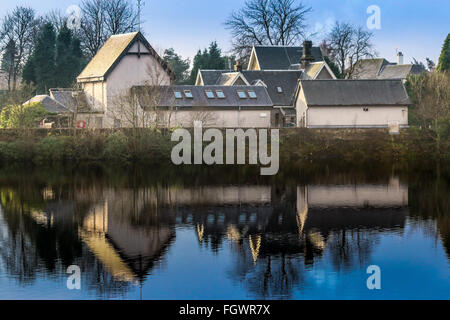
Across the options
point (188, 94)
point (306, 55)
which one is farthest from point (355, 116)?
point (188, 94)

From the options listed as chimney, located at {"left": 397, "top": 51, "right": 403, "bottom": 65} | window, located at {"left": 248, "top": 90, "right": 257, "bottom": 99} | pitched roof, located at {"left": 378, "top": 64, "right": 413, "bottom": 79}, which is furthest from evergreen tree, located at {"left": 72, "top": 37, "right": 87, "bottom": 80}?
chimney, located at {"left": 397, "top": 51, "right": 403, "bottom": 65}

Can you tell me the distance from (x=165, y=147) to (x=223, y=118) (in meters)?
6.71

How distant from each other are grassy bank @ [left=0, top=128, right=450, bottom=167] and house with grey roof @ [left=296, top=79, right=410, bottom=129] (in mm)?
2272

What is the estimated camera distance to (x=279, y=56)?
2606 inches

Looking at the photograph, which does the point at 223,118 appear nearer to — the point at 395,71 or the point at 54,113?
the point at 54,113

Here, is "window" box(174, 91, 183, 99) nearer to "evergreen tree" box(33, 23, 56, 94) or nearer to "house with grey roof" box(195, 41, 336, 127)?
"house with grey roof" box(195, 41, 336, 127)

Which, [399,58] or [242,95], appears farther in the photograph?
[399,58]

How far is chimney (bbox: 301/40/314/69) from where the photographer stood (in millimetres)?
64500

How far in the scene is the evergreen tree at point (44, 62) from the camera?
2751 inches

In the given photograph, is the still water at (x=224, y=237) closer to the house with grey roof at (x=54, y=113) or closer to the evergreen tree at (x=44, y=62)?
the house with grey roof at (x=54, y=113)

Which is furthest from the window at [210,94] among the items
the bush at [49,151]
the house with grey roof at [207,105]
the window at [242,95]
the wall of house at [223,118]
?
the bush at [49,151]
